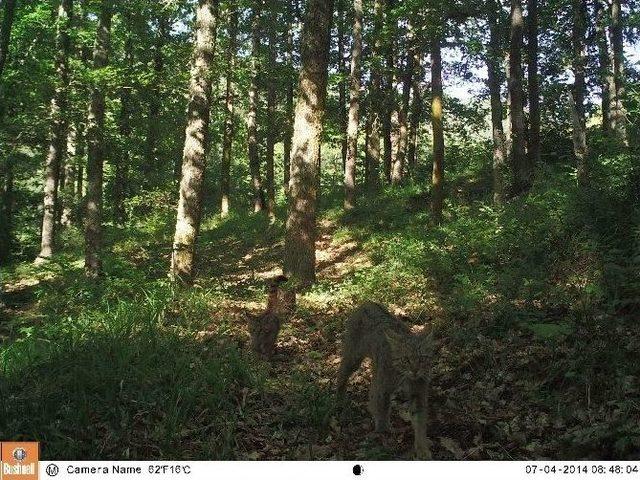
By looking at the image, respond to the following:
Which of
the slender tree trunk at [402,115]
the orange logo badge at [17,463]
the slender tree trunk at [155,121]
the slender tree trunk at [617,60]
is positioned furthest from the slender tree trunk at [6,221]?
the slender tree trunk at [617,60]

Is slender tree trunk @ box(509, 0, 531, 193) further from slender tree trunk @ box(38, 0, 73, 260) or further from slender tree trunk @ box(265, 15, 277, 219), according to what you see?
slender tree trunk @ box(38, 0, 73, 260)

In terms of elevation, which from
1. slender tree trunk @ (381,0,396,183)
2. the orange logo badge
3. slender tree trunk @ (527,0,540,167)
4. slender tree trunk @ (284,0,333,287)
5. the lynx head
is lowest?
the orange logo badge

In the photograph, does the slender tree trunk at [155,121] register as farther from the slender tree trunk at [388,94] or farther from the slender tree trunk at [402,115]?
the slender tree trunk at [402,115]

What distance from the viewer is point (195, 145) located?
10.5 meters

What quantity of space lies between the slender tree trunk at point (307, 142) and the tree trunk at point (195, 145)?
6.91 ft

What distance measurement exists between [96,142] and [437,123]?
1006 centimetres

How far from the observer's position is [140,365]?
17.4 feet

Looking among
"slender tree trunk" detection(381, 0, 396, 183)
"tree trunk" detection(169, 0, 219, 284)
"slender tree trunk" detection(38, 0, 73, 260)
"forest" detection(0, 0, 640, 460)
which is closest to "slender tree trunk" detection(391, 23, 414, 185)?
"slender tree trunk" detection(381, 0, 396, 183)

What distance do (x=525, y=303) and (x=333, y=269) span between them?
634cm

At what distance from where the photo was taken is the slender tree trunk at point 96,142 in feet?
A: 45.6

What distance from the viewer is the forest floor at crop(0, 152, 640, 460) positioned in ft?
13.8

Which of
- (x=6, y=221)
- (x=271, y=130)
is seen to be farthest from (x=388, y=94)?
(x=6, y=221)

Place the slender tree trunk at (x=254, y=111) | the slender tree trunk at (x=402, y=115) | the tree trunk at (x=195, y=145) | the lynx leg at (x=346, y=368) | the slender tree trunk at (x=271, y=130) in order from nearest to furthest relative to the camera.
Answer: the lynx leg at (x=346, y=368)
the tree trunk at (x=195, y=145)
the slender tree trunk at (x=254, y=111)
the slender tree trunk at (x=271, y=130)
the slender tree trunk at (x=402, y=115)

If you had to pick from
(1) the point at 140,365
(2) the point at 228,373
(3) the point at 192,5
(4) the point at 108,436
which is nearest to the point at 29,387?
(1) the point at 140,365
